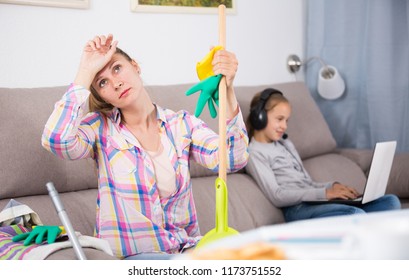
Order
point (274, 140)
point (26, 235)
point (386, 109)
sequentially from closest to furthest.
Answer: point (26, 235) < point (274, 140) < point (386, 109)

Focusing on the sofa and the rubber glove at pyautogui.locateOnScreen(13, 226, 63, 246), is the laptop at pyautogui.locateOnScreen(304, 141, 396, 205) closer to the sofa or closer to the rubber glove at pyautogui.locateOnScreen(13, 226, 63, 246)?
the sofa

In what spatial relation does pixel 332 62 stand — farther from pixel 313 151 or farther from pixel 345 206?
pixel 345 206

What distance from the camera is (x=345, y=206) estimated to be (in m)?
2.07

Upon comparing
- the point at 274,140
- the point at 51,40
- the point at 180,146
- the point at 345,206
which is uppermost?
the point at 51,40

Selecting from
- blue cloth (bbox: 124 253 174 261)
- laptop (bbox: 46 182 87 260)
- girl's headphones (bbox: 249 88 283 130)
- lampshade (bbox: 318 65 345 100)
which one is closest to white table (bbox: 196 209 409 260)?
laptop (bbox: 46 182 87 260)

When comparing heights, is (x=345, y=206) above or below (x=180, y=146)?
below

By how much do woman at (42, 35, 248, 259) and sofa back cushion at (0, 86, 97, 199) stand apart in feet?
0.95

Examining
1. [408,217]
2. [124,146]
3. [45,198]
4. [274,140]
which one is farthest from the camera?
[274,140]

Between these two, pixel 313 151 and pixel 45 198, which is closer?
pixel 45 198

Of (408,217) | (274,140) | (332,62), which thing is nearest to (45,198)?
(274,140)

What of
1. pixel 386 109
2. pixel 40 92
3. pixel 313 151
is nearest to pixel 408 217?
pixel 40 92

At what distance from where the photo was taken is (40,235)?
1.28 meters

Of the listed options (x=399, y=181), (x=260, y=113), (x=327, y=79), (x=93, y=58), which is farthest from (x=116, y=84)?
(x=327, y=79)

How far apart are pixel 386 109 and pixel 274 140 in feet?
2.41
